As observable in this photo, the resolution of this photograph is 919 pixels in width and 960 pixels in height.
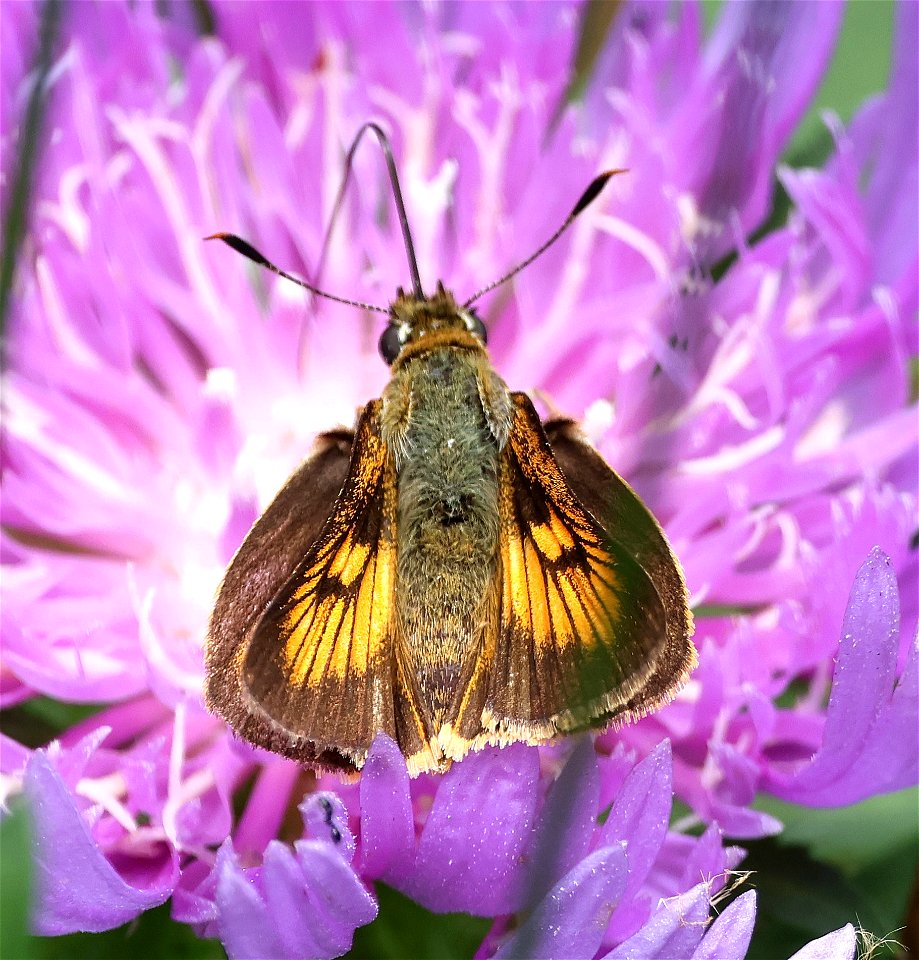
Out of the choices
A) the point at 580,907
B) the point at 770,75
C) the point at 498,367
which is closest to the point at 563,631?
the point at 580,907

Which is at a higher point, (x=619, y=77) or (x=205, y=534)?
(x=619, y=77)

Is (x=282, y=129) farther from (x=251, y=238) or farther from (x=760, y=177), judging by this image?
(x=760, y=177)

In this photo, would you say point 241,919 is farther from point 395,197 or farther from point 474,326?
point 395,197

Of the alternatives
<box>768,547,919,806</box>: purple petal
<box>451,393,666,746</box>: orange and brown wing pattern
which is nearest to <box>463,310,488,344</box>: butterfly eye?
<box>451,393,666,746</box>: orange and brown wing pattern

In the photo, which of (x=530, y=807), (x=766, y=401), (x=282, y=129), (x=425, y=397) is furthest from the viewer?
(x=282, y=129)

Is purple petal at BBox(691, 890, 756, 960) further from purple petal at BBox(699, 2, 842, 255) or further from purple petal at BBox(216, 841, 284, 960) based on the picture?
purple petal at BBox(699, 2, 842, 255)

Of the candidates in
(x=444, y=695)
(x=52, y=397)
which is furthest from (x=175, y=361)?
(x=444, y=695)
